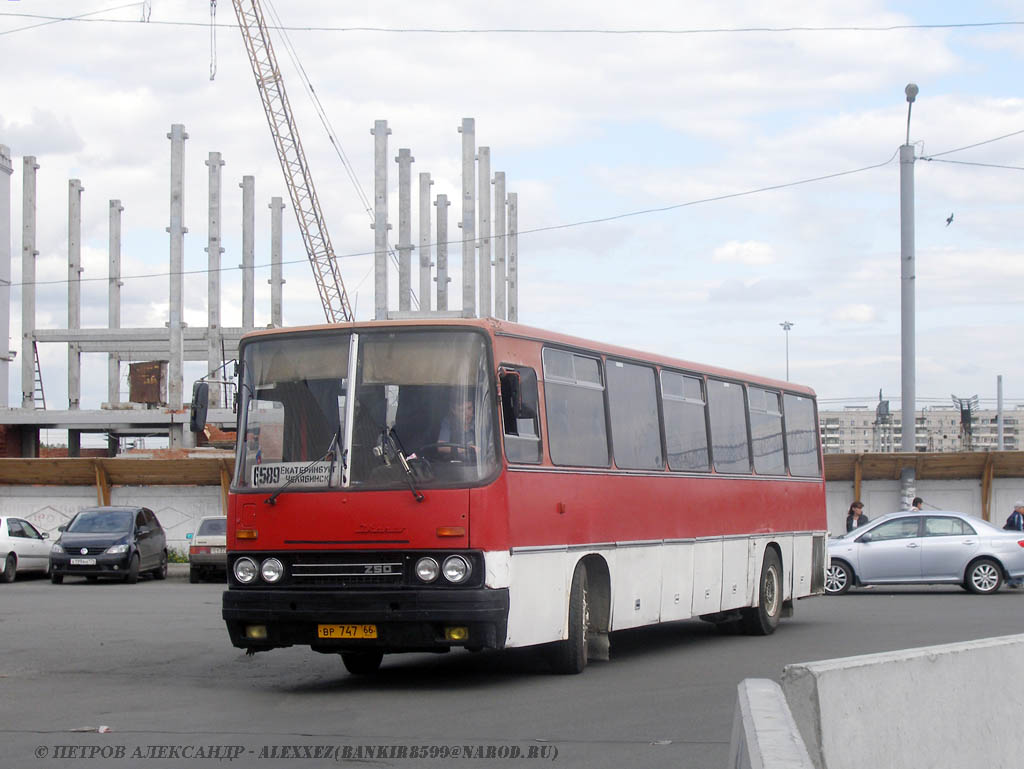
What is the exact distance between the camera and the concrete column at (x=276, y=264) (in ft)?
198

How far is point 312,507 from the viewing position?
11.7m

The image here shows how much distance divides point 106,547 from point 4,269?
96.6 feet

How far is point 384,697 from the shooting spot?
1149cm

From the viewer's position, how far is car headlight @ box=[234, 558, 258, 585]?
11.9 meters

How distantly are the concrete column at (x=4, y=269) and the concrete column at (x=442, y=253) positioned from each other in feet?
57.5

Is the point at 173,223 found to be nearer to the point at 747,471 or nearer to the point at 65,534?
the point at 65,534

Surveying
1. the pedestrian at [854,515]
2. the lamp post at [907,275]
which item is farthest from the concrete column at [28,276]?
the lamp post at [907,275]

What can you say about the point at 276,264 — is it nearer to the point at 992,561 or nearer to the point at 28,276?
the point at 28,276

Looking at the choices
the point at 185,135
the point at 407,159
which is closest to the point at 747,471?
the point at 407,159

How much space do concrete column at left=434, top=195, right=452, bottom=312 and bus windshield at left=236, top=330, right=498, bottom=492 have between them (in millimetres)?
A: 49816

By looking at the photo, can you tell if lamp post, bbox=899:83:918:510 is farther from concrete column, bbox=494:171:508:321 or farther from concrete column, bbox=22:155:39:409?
concrete column, bbox=22:155:39:409

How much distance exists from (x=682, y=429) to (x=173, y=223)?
40.0 m

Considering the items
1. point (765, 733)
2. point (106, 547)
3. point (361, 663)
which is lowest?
point (106, 547)

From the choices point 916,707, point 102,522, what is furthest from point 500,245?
point 916,707
